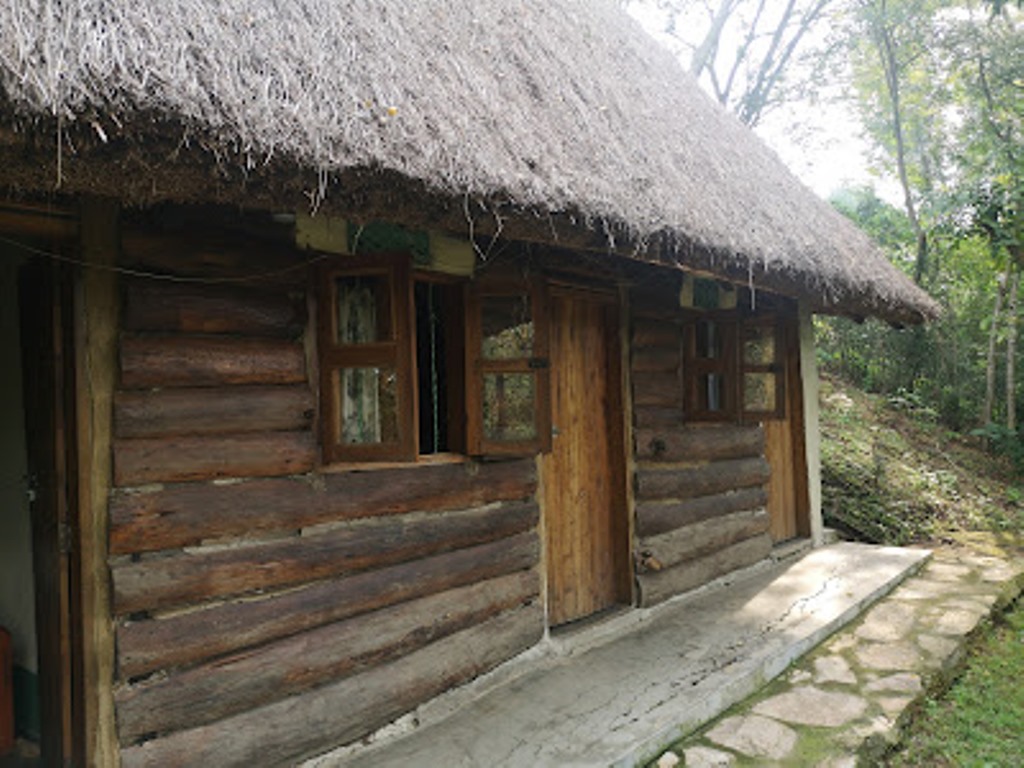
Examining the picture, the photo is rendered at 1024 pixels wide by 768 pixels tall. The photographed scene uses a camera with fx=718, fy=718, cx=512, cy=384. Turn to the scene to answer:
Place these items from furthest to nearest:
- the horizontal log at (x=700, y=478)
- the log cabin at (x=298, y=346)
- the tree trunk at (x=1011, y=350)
→ the tree trunk at (x=1011, y=350) < the horizontal log at (x=700, y=478) < the log cabin at (x=298, y=346)

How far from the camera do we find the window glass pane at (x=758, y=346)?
514 centimetres

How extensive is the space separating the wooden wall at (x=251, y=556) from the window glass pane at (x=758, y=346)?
2.76 meters

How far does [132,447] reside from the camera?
2391 millimetres

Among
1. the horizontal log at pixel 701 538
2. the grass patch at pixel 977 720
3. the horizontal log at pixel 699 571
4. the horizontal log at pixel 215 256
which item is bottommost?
the grass patch at pixel 977 720

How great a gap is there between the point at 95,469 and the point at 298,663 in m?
1.03

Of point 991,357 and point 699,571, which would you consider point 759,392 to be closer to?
point 699,571

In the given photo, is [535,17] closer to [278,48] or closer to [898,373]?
[278,48]

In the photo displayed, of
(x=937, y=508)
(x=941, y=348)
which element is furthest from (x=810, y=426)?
(x=941, y=348)

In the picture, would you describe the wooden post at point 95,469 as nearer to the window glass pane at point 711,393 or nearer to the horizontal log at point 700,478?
the horizontal log at point 700,478

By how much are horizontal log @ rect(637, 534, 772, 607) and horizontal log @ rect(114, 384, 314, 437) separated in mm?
2552

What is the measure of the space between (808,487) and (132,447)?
565 cm

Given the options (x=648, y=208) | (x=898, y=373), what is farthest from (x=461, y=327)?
(x=898, y=373)

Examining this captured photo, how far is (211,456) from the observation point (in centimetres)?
257

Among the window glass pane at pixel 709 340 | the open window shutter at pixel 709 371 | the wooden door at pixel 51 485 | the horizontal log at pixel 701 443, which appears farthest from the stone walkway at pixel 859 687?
the wooden door at pixel 51 485
